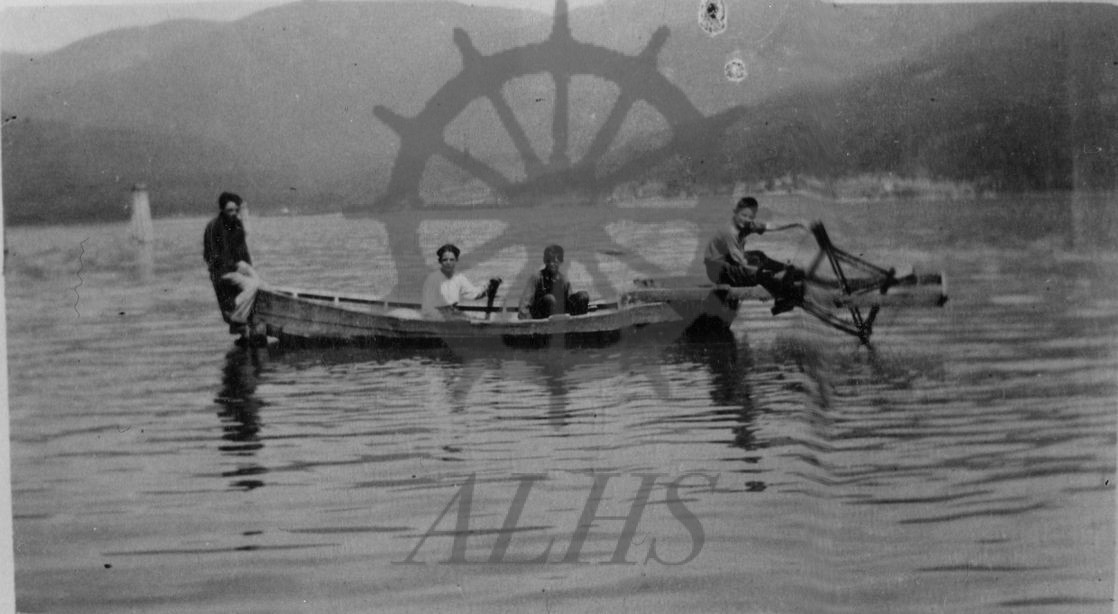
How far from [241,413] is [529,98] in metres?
1.83

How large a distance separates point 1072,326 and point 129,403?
404cm

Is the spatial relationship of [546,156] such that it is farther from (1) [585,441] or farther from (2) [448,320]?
(1) [585,441]

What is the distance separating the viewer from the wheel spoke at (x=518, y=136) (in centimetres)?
522

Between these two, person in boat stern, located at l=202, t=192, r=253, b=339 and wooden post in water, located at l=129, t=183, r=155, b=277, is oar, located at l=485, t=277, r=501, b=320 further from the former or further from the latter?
wooden post in water, located at l=129, t=183, r=155, b=277

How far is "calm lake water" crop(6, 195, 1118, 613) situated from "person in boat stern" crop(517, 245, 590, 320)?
0.10 metres

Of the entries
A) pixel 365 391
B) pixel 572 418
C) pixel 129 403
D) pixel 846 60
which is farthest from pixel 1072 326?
pixel 129 403

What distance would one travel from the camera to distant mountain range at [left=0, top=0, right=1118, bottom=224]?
16.6ft

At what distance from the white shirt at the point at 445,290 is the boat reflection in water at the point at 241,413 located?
2.56 feet

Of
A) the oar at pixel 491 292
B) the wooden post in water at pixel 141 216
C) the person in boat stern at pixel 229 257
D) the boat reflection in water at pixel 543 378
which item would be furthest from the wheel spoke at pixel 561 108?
the wooden post in water at pixel 141 216

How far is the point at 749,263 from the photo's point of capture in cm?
516

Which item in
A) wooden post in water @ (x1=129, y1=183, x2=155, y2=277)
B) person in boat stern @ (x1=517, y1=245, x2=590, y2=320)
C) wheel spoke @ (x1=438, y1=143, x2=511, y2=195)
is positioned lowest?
person in boat stern @ (x1=517, y1=245, x2=590, y2=320)

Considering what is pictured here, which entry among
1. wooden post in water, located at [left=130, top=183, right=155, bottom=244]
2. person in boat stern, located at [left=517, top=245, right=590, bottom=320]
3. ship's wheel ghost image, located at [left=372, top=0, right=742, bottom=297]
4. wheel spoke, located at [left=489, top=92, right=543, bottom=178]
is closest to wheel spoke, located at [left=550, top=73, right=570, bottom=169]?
ship's wheel ghost image, located at [left=372, top=0, right=742, bottom=297]

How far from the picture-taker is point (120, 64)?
17.2ft

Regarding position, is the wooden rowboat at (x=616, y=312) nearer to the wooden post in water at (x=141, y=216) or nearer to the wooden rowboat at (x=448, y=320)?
the wooden rowboat at (x=448, y=320)
